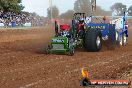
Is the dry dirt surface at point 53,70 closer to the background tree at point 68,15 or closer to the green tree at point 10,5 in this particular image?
the background tree at point 68,15

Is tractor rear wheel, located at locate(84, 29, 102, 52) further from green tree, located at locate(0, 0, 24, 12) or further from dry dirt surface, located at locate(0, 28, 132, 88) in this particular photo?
green tree, located at locate(0, 0, 24, 12)

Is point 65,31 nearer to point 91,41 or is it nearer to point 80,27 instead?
point 80,27

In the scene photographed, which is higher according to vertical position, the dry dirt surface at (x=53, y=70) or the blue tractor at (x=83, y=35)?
the blue tractor at (x=83, y=35)

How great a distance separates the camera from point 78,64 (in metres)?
11.1

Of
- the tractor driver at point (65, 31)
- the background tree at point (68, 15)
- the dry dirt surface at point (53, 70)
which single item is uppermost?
the background tree at point (68, 15)

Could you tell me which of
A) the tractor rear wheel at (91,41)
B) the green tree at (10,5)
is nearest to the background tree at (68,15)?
the tractor rear wheel at (91,41)

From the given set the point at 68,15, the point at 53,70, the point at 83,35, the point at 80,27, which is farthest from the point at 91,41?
the point at 53,70

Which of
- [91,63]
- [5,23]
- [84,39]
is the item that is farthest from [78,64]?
[5,23]

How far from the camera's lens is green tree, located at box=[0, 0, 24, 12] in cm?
3831

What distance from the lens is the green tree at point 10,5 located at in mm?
38312

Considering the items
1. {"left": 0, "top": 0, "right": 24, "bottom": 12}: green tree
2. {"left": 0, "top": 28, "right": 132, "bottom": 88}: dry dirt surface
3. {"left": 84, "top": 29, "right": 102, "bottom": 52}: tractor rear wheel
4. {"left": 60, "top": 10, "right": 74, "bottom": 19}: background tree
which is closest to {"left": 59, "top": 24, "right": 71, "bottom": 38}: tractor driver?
{"left": 84, "top": 29, "right": 102, "bottom": 52}: tractor rear wheel

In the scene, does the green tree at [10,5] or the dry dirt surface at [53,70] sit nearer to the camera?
the dry dirt surface at [53,70]

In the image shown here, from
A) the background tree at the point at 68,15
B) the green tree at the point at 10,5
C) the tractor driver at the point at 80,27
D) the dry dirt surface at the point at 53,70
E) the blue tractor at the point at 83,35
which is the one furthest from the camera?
the green tree at the point at 10,5

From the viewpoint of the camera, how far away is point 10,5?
128 feet
